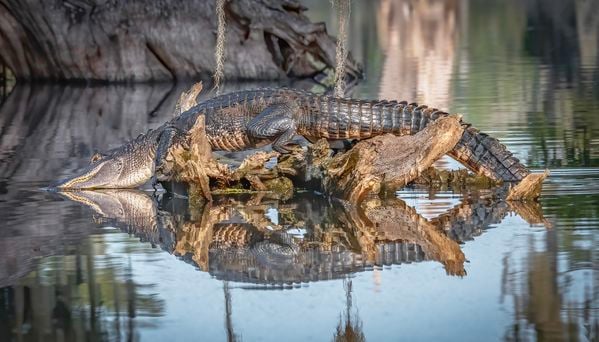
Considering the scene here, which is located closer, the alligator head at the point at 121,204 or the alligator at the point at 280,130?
the alligator head at the point at 121,204

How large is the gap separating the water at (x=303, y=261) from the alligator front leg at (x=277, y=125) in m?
0.66

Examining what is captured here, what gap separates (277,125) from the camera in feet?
36.2

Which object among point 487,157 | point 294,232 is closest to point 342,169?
point 487,157

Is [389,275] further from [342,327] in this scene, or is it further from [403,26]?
[403,26]

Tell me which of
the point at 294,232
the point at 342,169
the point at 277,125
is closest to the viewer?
the point at 294,232

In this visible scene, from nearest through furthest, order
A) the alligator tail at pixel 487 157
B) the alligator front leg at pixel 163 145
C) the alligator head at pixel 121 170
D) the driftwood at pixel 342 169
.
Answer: the driftwood at pixel 342 169 < the alligator tail at pixel 487 157 < the alligator front leg at pixel 163 145 < the alligator head at pixel 121 170

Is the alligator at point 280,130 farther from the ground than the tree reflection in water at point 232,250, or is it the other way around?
the alligator at point 280,130

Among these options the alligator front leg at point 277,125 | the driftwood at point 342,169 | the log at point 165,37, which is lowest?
the driftwood at point 342,169

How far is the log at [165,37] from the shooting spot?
2528 cm

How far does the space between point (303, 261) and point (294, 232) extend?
1082mm

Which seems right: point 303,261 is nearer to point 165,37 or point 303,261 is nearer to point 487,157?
point 487,157

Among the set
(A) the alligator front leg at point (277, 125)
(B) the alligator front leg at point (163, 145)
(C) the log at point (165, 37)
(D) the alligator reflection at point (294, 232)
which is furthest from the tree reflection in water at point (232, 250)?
(C) the log at point (165, 37)

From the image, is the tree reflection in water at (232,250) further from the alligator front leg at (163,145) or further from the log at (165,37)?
the log at (165,37)

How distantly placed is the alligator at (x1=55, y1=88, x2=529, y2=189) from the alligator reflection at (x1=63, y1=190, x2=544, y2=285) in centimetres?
49
